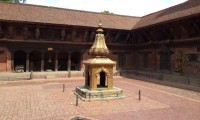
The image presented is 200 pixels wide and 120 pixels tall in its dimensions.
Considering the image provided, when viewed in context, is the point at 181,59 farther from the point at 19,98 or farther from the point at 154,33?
the point at 19,98

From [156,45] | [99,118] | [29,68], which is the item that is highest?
[156,45]

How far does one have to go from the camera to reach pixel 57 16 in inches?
987

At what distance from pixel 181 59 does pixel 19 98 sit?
49.0 feet

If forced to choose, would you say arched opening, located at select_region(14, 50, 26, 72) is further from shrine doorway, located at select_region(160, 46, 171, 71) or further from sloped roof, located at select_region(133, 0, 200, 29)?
shrine doorway, located at select_region(160, 46, 171, 71)

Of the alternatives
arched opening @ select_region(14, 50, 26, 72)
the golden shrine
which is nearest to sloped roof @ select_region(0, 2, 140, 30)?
arched opening @ select_region(14, 50, 26, 72)

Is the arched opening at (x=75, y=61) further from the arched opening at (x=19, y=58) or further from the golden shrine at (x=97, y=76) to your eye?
the golden shrine at (x=97, y=76)

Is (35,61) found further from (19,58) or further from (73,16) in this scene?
(73,16)

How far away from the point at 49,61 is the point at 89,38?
541 centimetres

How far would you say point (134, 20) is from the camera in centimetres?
3141

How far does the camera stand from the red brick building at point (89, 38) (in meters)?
20.1

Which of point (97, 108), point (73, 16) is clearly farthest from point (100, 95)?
point (73, 16)

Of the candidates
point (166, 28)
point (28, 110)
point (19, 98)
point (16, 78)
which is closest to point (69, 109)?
point (28, 110)

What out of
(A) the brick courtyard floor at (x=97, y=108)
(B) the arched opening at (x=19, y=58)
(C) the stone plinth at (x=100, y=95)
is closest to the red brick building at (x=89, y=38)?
(B) the arched opening at (x=19, y=58)

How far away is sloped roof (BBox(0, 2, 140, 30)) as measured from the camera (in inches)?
890
